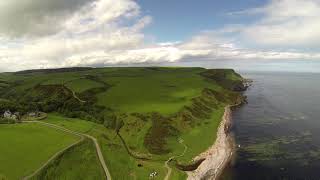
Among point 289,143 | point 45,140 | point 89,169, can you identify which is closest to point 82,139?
point 45,140

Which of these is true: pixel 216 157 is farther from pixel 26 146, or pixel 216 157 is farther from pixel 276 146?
pixel 26 146

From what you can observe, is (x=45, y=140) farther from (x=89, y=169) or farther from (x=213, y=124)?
(x=213, y=124)

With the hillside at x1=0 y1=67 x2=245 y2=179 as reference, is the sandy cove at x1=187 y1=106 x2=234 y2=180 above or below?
below

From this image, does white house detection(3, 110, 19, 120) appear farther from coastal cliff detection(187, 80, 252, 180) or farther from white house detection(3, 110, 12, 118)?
coastal cliff detection(187, 80, 252, 180)

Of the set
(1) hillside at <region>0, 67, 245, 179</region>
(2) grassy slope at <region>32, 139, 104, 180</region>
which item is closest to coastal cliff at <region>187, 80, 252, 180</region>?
(1) hillside at <region>0, 67, 245, 179</region>

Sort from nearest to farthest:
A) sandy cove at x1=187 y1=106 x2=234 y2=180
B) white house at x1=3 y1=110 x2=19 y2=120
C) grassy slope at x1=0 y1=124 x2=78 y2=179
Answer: grassy slope at x1=0 y1=124 x2=78 y2=179 → sandy cove at x1=187 y1=106 x2=234 y2=180 → white house at x1=3 y1=110 x2=19 y2=120

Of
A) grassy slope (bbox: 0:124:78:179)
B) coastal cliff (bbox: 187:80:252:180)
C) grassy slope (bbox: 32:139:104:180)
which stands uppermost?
grassy slope (bbox: 0:124:78:179)

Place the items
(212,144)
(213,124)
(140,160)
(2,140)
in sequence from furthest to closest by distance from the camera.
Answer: (213,124) < (212,144) < (140,160) < (2,140)
